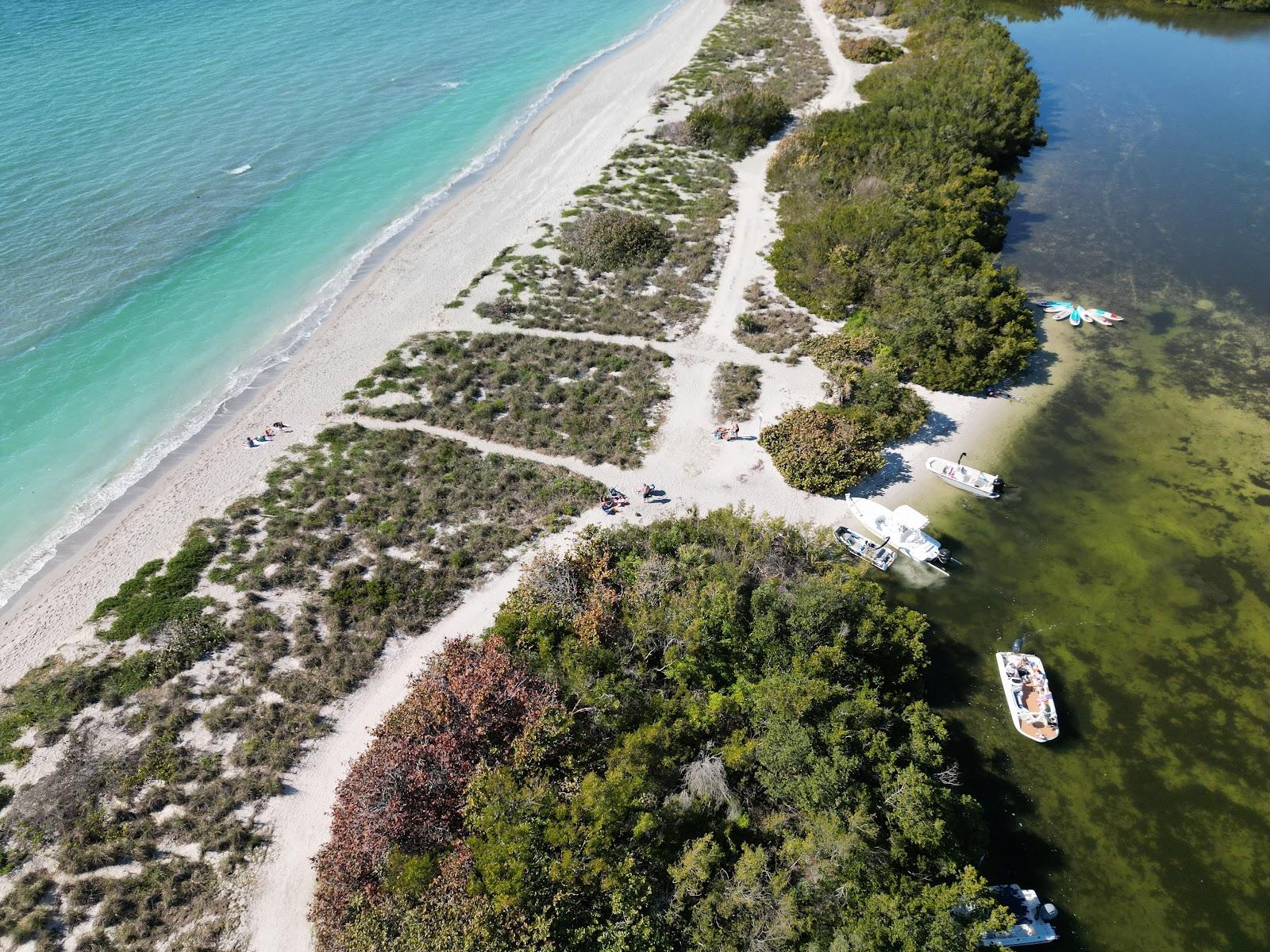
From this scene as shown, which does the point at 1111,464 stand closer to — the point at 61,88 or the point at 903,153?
the point at 903,153

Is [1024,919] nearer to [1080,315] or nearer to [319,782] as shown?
[319,782]

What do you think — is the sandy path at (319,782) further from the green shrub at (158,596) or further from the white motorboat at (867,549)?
the white motorboat at (867,549)

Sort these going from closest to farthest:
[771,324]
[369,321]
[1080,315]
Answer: [771,324] → [1080,315] → [369,321]

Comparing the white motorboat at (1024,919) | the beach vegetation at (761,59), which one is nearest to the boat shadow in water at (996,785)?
the white motorboat at (1024,919)

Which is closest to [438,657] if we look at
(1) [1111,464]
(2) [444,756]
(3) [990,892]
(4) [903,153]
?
(2) [444,756]

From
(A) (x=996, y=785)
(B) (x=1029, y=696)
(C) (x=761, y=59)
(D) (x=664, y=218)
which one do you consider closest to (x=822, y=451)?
(B) (x=1029, y=696)

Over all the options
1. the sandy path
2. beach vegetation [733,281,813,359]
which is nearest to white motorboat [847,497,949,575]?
beach vegetation [733,281,813,359]
